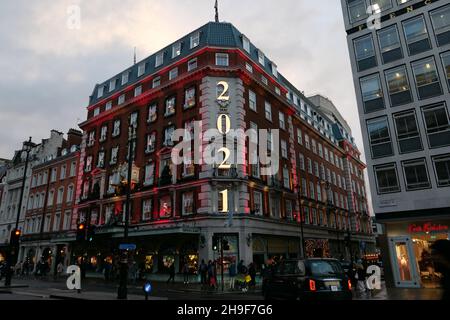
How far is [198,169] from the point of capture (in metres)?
28.0

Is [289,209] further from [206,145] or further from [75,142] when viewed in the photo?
[75,142]

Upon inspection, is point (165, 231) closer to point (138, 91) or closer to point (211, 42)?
point (211, 42)

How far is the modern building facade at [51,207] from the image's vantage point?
141 feet

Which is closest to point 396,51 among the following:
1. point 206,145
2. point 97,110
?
point 206,145

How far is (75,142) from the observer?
172ft

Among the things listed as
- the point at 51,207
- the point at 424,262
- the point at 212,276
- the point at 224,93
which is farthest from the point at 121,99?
the point at 424,262

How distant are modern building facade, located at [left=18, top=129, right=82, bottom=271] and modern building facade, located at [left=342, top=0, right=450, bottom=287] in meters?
35.0

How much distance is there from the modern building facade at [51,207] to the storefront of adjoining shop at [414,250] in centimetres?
3500

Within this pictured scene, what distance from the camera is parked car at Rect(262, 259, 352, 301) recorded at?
10273 mm

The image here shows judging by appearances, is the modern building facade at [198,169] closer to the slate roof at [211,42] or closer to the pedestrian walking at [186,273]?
the slate roof at [211,42]

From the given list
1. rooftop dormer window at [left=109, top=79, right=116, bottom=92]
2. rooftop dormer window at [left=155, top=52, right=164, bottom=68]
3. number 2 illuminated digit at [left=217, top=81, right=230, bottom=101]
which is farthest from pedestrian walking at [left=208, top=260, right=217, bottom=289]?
rooftop dormer window at [left=109, top=79, right=116, bottom=92]

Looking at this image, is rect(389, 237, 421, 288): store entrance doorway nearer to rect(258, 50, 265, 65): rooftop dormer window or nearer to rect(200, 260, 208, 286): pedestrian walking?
rect(200, 260, 208, 286): pedestrian walking

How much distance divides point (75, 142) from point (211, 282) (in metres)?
39.8
